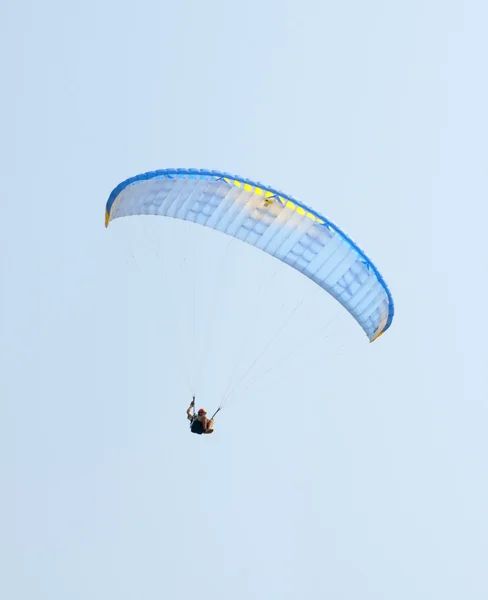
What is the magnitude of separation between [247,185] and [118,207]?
379 cm

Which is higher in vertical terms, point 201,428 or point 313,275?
point 313,275

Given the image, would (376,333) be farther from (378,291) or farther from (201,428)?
(201,428)

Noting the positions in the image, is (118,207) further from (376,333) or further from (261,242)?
(376,333)

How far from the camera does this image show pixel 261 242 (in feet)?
117

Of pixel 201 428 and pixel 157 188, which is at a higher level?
pixel 157 188

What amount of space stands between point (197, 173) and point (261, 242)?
260 cm

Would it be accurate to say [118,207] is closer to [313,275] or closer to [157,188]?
[157,188]

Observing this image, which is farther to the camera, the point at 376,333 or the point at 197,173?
the point at 376,333

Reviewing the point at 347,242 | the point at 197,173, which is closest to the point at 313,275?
the point at 347,242

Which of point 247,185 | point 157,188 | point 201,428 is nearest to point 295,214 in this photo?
point 247,185

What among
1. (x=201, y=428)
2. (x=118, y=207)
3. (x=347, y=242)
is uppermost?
(x=347, y=242)

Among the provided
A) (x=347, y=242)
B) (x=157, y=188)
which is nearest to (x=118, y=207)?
(x=157, y=188)

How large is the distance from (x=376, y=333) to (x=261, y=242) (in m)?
4.12

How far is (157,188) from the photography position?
35250mm
